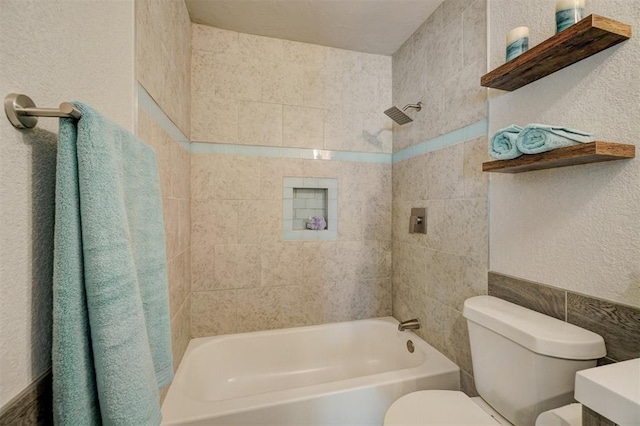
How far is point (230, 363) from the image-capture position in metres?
1.72

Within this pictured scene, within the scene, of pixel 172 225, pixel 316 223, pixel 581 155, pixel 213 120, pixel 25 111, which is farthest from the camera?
pixel 316 223

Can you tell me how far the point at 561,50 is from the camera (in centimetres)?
84

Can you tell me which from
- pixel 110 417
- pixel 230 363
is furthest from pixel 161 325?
pixel 230 363

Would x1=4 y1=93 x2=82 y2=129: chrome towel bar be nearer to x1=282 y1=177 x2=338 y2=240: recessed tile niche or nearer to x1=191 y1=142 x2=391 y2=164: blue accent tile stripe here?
x1=191 y1=142 x2=391 y2=164: blue accent tile stripe

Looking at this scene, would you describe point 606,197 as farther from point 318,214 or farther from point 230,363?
point 230,363

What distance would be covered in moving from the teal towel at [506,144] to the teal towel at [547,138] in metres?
0.03

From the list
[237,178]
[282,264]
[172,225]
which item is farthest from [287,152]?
[172,225]

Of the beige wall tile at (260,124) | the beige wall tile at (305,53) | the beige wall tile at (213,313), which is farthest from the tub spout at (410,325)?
the beige wall tile at (305,53)

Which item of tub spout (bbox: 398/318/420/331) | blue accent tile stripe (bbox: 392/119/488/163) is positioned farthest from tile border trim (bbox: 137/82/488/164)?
tub spout (bbox: 398/318/420/331)

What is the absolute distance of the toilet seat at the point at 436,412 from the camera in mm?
935

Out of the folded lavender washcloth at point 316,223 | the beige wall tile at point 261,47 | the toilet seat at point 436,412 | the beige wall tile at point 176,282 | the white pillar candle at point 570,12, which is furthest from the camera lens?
the folded lavender washcloth at point 316,223

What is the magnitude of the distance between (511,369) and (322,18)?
6.67 ft

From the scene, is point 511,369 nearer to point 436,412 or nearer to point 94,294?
point 436,412

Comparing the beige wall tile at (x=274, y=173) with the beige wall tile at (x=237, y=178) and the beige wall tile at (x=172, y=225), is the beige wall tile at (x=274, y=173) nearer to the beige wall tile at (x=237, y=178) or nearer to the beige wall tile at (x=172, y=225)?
the beige wall tile at (x=237, y=178)
